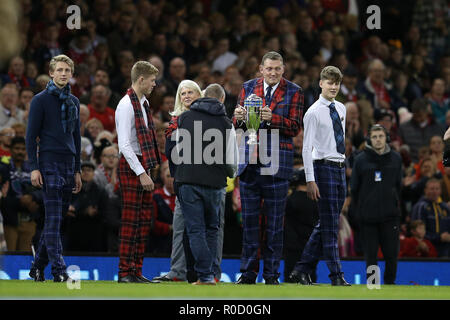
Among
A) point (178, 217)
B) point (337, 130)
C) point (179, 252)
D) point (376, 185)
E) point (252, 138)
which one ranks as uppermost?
point (337, 130)

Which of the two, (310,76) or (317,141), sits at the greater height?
(310,76)

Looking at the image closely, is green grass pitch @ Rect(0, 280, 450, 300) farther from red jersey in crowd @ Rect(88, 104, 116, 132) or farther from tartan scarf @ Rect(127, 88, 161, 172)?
red jersey in crowd @ Rect(88, 104, 116, 132)

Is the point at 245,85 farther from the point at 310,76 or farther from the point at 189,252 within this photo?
the point at 310,76

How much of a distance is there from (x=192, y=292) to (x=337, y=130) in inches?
111

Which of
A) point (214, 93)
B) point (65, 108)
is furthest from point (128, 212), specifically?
point (214, 93)

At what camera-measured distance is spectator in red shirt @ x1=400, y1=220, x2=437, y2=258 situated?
44.7 ft

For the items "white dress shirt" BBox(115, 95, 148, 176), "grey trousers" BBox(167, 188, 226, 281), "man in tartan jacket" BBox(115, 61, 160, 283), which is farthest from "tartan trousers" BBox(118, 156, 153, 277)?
"grey trousers" BBox(167, 188, 226, 281)

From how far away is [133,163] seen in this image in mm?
9391

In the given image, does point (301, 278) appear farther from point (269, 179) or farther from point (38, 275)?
point (38, 275)

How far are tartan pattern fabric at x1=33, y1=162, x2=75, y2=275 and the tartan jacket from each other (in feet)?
6.14

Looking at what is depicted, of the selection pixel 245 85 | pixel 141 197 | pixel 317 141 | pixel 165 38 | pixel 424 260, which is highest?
pixel 165 38

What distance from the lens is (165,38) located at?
55.7ft

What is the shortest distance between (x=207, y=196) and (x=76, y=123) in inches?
65.2
